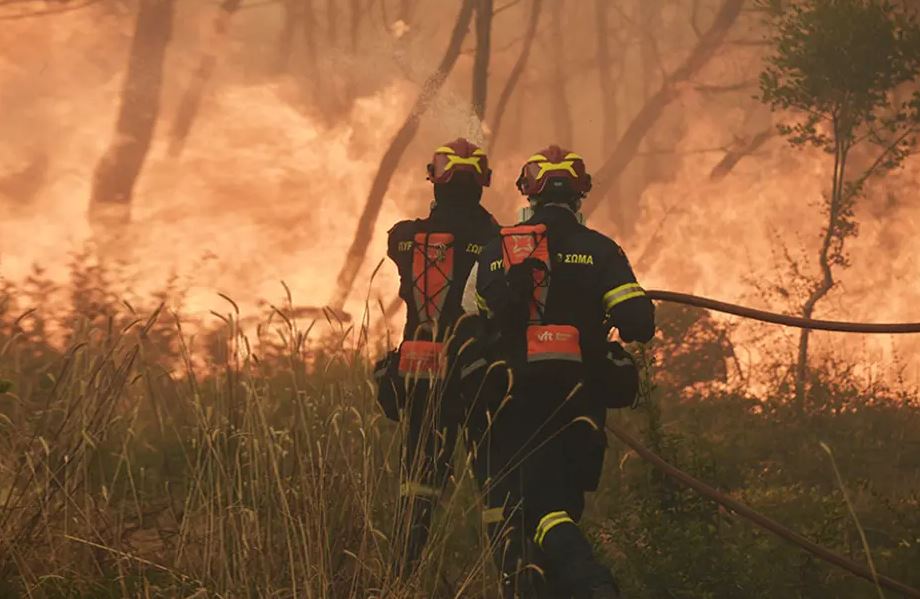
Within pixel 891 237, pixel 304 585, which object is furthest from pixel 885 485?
pixel 891 237

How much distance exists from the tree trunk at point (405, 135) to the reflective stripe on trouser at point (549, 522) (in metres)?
12.4

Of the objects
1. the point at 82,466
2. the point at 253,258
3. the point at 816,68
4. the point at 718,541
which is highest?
the point at 816,68

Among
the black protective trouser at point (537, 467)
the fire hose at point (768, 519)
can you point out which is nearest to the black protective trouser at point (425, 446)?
the black protective trouser at point (537, 467)

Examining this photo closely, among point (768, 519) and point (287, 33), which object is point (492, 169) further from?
point (768, 519)

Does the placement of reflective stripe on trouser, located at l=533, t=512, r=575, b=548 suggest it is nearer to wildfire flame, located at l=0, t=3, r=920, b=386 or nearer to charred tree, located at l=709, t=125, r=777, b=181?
wildfire flame, located at l=0, t=3, r=920, b=386

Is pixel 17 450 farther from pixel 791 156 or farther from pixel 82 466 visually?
pixel 791 156

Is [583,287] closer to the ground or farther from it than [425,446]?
farther from it

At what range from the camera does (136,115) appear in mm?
16406

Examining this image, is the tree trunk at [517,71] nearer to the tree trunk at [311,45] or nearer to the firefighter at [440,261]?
the tree trunk at [311,45]

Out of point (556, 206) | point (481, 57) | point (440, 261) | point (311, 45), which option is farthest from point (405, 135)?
point (556, 206)

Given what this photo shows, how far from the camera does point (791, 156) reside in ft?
56.5

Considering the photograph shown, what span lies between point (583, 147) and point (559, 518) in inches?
588

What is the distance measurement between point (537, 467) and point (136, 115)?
43.7 ft

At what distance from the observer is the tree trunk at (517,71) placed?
18.1 meters
